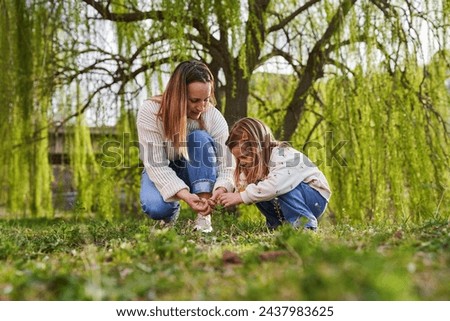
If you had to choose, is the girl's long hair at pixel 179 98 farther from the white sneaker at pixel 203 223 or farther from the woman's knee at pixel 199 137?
the white sneaker at pixel 203 223

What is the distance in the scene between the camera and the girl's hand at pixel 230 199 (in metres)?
3.41

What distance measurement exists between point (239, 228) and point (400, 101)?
225 centimetres

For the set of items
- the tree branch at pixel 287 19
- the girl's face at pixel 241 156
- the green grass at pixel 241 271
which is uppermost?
the tree branch at pixel 287 19

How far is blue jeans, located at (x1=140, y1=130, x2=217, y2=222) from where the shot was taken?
381cm

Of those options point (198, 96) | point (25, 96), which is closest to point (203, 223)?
point (198, 96)

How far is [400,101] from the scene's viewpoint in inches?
204

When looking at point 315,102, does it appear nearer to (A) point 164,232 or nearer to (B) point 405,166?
(B) point 405,166

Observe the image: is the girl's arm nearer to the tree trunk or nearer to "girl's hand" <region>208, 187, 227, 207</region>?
"girl's hand" <region>208, 187, 227, 207</region>

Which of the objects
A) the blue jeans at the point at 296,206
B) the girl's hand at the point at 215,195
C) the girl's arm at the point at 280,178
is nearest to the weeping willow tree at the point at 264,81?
the blue jeans at the point at 296,206

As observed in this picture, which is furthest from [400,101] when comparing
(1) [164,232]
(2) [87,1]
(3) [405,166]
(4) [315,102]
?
(1) [164,232]

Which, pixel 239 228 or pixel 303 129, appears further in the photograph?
pixel 303 129

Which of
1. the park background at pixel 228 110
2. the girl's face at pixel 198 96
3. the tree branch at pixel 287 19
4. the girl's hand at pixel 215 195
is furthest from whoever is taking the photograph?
the tree branch at pixel 287 19

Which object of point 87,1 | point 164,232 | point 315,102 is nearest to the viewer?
point 164,232
